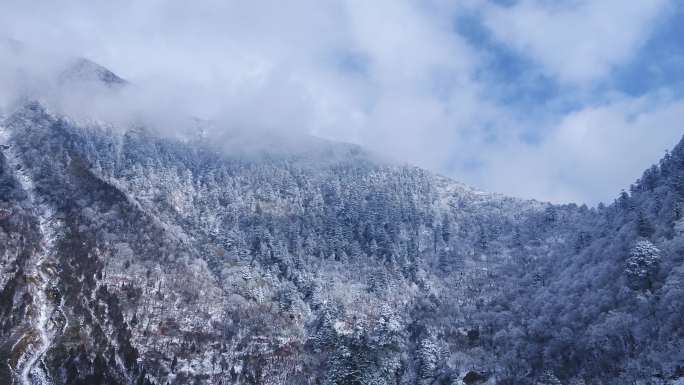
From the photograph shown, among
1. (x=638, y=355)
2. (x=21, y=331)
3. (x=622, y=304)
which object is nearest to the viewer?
(x=638, y=355)

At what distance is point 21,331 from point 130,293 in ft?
120

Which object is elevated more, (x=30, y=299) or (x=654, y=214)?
(x=654, y=214)

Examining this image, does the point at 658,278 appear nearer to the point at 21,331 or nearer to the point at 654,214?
the point at 654,214

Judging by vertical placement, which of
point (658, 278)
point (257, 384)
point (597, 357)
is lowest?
point (257, 384)

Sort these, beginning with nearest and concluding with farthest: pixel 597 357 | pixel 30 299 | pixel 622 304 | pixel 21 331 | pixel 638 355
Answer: pixel 638 355
pixel 597 357
pixel 622 304
pixel 21 331
pixel 30 299

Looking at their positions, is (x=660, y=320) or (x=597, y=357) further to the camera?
(x=597, y=357)

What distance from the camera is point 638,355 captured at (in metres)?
124

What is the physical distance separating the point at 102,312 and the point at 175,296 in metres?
26.4

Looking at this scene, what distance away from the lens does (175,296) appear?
19588 cm

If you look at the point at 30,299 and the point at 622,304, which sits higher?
the point at 622,304

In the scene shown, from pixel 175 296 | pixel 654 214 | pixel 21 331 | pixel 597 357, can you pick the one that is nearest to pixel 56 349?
pixel 21 331

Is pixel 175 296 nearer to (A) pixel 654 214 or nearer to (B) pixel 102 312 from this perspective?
(B) pixel 102 312

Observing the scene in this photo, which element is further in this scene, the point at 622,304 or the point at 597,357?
the point at 622,304

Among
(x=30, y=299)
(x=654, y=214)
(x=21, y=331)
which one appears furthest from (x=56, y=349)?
(x=654, y=214)
